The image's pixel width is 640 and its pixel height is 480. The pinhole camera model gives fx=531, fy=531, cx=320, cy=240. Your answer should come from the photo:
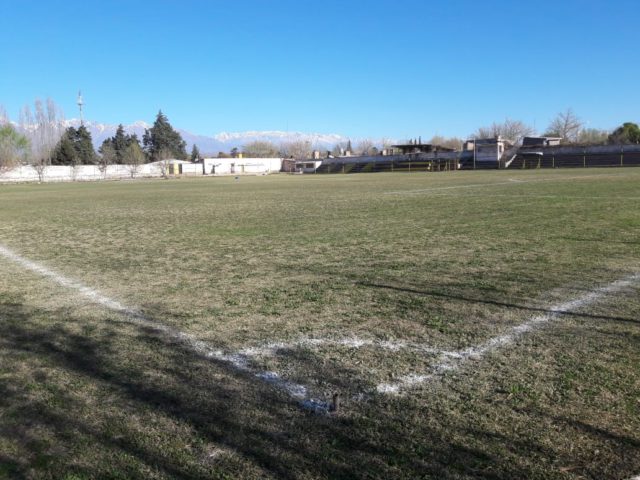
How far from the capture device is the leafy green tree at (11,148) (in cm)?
7944

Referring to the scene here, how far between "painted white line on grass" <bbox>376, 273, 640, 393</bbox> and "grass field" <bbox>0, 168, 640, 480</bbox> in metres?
0.02

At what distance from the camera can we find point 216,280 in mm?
7496

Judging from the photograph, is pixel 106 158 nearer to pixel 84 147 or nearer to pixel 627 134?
pixel 84 147

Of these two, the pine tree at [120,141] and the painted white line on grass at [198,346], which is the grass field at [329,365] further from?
the pine tree at [120,141]

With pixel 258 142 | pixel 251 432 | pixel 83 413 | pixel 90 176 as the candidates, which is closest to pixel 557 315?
pixel 251 432

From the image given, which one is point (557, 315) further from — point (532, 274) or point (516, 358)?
point (532, 274)

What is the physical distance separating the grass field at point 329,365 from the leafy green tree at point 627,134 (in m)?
97.8

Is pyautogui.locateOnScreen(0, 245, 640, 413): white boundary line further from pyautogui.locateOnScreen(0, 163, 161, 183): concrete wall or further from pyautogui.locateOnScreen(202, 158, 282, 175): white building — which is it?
pyautogui.locateOnScreen(202, 158, 282, 175): white building

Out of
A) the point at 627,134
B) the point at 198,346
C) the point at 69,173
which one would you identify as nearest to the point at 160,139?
the point at 69,173

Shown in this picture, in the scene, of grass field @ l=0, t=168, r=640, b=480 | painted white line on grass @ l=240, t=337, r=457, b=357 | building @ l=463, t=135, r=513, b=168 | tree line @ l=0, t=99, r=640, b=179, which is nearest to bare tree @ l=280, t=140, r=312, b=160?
tree line @ l=0, t=99, r=640, b=179

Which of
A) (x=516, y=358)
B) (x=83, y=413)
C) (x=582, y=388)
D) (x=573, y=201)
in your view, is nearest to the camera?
(x=83, y=413)

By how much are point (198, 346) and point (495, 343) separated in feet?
8.53

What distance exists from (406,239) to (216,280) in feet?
15.7

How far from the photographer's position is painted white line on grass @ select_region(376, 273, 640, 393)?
3.86m
